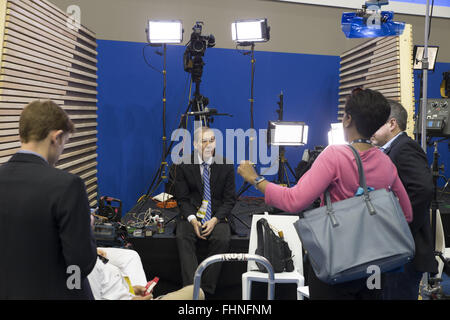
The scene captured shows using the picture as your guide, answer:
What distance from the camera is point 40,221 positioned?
4.14 ft

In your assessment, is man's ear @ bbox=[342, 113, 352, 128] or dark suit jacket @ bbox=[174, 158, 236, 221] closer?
man's ear @ bbox=[342, 113, 352, 128]

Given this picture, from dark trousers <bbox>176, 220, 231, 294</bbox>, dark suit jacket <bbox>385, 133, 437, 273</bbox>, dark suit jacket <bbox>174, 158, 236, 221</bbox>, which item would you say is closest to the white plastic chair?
dark trousers <bbox>176, 220, 231, 294</bbox>

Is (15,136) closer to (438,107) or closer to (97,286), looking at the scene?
(97,286)

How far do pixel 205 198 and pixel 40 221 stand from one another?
7.42 feet

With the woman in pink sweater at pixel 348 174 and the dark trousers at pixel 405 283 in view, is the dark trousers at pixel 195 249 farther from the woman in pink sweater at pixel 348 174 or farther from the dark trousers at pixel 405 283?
the woman in pink sweater at pixel 348 174

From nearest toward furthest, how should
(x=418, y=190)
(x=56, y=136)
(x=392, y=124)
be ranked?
1. (x=56, y=136)
2. (x=418, y=190)
3. (x=392, y=124)

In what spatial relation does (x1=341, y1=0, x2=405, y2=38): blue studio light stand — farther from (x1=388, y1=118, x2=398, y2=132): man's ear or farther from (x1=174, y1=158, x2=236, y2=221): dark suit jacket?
(x1=174, y1=158, x2=236, y2=221): dark suit jacket

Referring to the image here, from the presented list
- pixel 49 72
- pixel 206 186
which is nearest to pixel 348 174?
pixel 206 186

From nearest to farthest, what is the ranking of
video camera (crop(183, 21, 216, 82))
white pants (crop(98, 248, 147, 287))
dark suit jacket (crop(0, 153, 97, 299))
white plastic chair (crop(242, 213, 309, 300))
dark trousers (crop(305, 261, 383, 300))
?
dark suit jacket (crop(0, 153, 97, 299))
dark trousers (crop(305, 261, 383, 300))
white pants (crop(98, 248, 147, 287))
white plastic chair (crop(242, 213, 309, 300))
video camera (crop(183, 21, 216, 82))

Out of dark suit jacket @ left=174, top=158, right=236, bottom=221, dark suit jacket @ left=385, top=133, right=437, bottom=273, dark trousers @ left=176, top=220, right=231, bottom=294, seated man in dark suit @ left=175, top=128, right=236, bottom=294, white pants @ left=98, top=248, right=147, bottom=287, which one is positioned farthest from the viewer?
dark suit jacket @ left=174, top=158, right=236, bottom=221

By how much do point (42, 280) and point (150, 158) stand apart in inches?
182

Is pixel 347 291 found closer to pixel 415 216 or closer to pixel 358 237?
pixel 358 237

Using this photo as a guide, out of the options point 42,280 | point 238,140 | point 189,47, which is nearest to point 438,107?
point 238,140

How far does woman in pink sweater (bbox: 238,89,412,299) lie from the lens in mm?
1406
